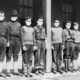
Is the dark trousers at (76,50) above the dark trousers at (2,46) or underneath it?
underneath

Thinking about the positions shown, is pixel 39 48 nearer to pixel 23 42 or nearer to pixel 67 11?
pixel 23 42

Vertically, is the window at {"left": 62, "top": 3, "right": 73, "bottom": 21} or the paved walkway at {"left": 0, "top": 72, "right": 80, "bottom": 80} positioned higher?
the window at {"left": 62, "top": 3, "right": 73, "bottom": 21}

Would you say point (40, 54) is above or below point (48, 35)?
below

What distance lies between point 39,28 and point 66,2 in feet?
19.3

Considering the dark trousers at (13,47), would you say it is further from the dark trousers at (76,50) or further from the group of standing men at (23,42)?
the dark trousers at (76,50)

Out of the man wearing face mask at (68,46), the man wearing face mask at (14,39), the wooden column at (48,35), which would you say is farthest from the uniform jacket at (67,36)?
the man wearing face mask at (14,39)

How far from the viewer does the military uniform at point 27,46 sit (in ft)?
30.7

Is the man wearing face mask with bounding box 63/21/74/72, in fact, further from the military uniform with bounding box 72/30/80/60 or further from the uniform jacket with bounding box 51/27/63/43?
→ the uniform jacket with bounding box 51/27/63/43

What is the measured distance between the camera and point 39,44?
31.9 ft

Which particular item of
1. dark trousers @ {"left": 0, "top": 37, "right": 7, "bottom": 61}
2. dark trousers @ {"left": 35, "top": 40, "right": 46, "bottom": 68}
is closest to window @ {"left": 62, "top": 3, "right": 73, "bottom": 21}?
dark trousers @ {"left": 35, "top": 40, "right": 46, "bottom": 68}

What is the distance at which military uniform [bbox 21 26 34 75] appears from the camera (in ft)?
30.7

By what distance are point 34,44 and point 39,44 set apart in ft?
0.80

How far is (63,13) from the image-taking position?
595 inches

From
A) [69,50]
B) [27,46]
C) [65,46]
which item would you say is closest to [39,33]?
[27,46]
